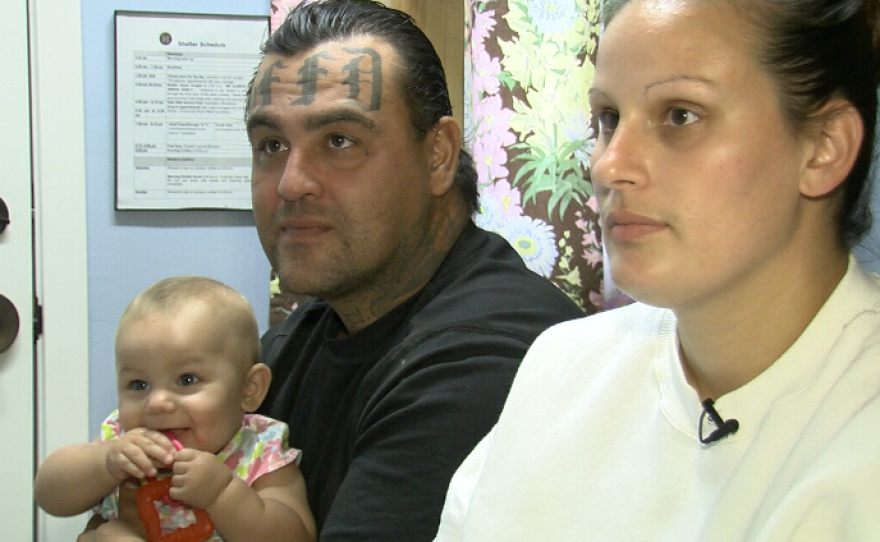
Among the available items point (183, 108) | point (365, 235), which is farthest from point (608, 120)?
point (183, 108)

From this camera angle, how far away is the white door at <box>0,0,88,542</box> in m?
1.78

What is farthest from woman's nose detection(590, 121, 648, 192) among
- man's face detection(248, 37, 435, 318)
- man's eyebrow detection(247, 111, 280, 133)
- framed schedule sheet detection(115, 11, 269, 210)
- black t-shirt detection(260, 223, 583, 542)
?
framed schedule sheet detection(115, 11, 269, 210)

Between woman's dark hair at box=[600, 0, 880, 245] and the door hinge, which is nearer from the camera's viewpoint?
woman's dark hair at box=[600, 0, 880, 245]

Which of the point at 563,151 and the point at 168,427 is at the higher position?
the point at 563,151

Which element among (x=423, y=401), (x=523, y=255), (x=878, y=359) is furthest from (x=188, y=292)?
(x=878, y=359)

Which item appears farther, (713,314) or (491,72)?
(491,72)

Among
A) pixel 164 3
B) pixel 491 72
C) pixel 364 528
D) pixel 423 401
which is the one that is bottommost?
pixel 364 528

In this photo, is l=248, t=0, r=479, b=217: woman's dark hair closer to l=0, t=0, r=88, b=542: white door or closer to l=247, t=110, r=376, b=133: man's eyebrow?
l=247, t=110, r=376, b=133: man's eyebrow

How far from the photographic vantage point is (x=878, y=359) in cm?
67

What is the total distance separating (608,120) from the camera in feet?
2.76

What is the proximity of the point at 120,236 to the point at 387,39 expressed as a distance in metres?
0.90

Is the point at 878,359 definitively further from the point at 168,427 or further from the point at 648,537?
the point at 168,427

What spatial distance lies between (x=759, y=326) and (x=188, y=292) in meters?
0.87

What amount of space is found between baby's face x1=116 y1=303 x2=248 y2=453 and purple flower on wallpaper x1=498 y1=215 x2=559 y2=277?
62 cm
